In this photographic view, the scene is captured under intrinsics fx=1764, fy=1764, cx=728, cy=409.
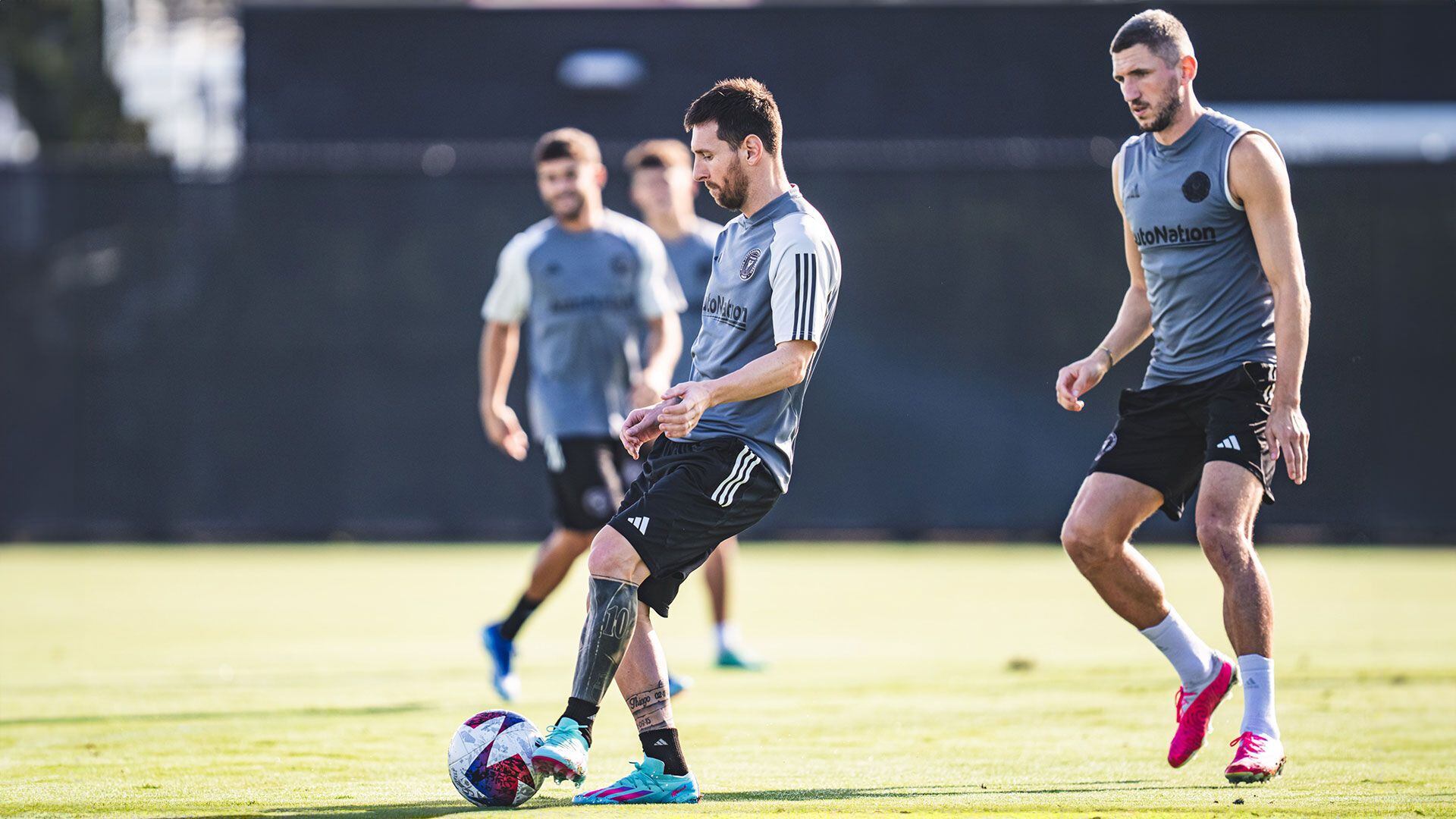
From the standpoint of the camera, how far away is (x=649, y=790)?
15.2 feet

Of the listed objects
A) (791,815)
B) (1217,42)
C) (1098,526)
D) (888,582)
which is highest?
(1217,42)

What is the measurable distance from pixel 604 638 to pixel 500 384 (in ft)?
10.4

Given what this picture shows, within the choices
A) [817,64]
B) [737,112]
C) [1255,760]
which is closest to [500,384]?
[737,112]

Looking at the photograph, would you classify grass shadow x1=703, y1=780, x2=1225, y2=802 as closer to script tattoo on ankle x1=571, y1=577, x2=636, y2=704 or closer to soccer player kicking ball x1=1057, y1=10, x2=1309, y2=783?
soccer player kicking ball x1=1057, y1=10, x2=1309, y2=783

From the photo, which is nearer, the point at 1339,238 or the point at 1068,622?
the point at 1068,622

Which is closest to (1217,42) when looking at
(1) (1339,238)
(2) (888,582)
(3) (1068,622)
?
(1) (1339,238)

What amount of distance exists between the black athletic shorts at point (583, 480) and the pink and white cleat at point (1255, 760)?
3018mm

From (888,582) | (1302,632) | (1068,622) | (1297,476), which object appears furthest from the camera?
(888,582)

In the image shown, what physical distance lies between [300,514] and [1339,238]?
8893 mm

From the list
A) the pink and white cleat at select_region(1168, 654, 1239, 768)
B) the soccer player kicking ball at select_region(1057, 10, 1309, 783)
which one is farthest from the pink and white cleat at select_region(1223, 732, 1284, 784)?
the pink and white cleat at select_region(1168, 654, 1239, 768)

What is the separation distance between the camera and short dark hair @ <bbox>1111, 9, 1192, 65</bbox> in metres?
5.15

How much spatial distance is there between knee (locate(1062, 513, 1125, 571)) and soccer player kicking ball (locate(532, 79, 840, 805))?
3.28 ft

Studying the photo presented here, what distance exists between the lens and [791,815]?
4.48 m

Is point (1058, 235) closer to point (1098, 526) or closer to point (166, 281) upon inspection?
point (166, 281)
